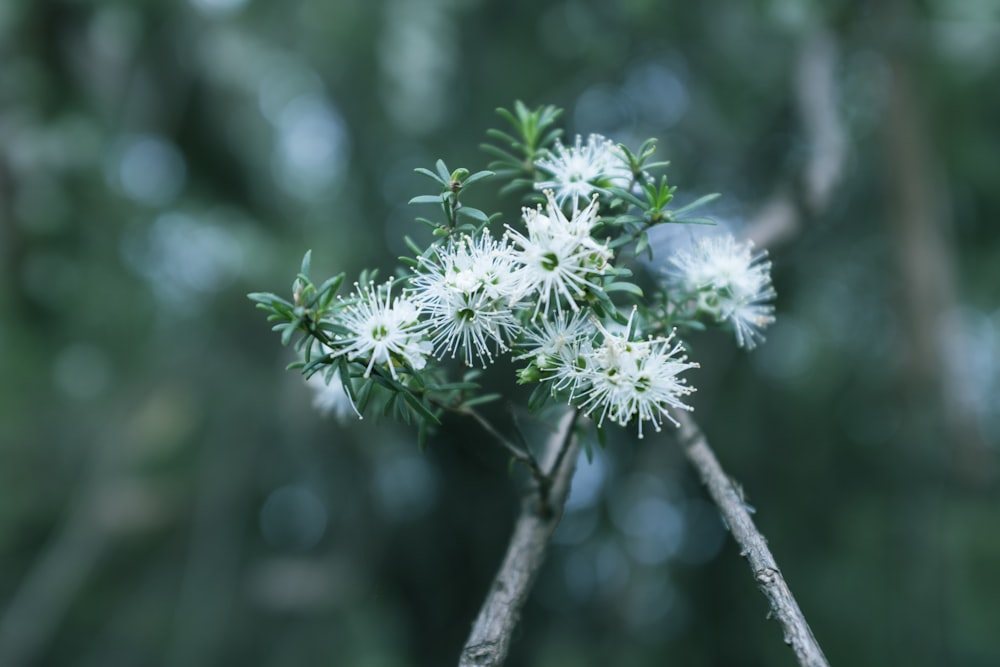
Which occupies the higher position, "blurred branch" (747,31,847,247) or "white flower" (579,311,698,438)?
"blurred branch" (747,31,847,247)

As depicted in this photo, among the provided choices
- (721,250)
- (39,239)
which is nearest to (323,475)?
(39,239)

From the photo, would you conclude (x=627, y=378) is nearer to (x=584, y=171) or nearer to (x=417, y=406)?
(x=417, y=406)

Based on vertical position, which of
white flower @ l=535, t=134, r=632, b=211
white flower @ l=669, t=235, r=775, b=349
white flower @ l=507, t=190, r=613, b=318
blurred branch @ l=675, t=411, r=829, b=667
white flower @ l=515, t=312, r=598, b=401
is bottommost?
blurred branch @ l=675, t=411, r=829, b=667

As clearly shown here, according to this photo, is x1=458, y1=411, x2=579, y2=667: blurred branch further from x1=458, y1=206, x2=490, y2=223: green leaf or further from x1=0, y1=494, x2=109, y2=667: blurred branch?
x1=0, y1=494, x2=109, y2=667: blurred branch

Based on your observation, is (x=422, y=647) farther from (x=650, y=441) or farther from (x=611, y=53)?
(x=611, y=53)

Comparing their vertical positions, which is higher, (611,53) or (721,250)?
(611,53)

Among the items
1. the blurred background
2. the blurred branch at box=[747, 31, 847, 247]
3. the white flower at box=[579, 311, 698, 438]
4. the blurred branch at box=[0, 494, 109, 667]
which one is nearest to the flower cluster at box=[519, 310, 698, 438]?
the white flower at box=[579, 311, 698, 438]

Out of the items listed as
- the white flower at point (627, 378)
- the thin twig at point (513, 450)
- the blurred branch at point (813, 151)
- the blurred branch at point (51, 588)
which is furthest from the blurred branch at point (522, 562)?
the blurred branch at point (51, 588)

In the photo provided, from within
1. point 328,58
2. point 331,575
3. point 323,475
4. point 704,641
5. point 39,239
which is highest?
point 328,58
